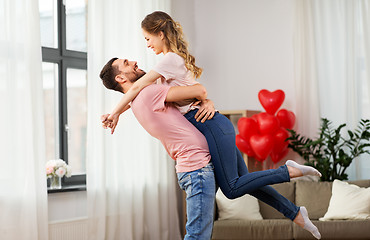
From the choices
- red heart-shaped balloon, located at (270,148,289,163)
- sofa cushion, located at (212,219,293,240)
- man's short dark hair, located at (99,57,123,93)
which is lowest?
sofa cushion, located at (212,219,293,240)

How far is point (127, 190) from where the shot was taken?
5.27 m

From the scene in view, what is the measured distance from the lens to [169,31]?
257 centimetres

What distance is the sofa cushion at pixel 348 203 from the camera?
4445mm

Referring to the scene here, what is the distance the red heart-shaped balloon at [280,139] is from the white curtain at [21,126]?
7.47ft

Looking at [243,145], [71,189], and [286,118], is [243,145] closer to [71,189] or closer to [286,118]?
[286,118]

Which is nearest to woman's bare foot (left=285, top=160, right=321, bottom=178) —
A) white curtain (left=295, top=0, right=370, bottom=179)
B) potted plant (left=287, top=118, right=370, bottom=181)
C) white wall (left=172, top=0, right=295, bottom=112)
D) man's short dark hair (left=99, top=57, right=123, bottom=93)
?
man's short dark hair (left=99, top=57, right=123, bottom=93)

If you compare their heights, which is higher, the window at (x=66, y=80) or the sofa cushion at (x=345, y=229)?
the window at (x=66, y=80)

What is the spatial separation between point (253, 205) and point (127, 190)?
1280 mm

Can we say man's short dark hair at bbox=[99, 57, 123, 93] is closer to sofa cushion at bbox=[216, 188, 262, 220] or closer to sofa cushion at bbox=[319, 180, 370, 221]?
sofa cushion at bbox=[216, 188, 262, 220]

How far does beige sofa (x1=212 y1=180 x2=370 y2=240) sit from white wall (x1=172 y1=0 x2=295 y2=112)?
109 cm

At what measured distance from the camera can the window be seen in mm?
4977

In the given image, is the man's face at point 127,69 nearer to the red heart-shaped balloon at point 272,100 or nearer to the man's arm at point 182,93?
the man's arm at point 182,93

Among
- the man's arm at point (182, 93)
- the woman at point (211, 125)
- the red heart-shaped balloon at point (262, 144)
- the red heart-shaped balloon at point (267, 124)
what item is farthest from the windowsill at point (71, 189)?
the man's arm at point (182, 93)

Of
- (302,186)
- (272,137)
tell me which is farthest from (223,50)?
(302,186)
